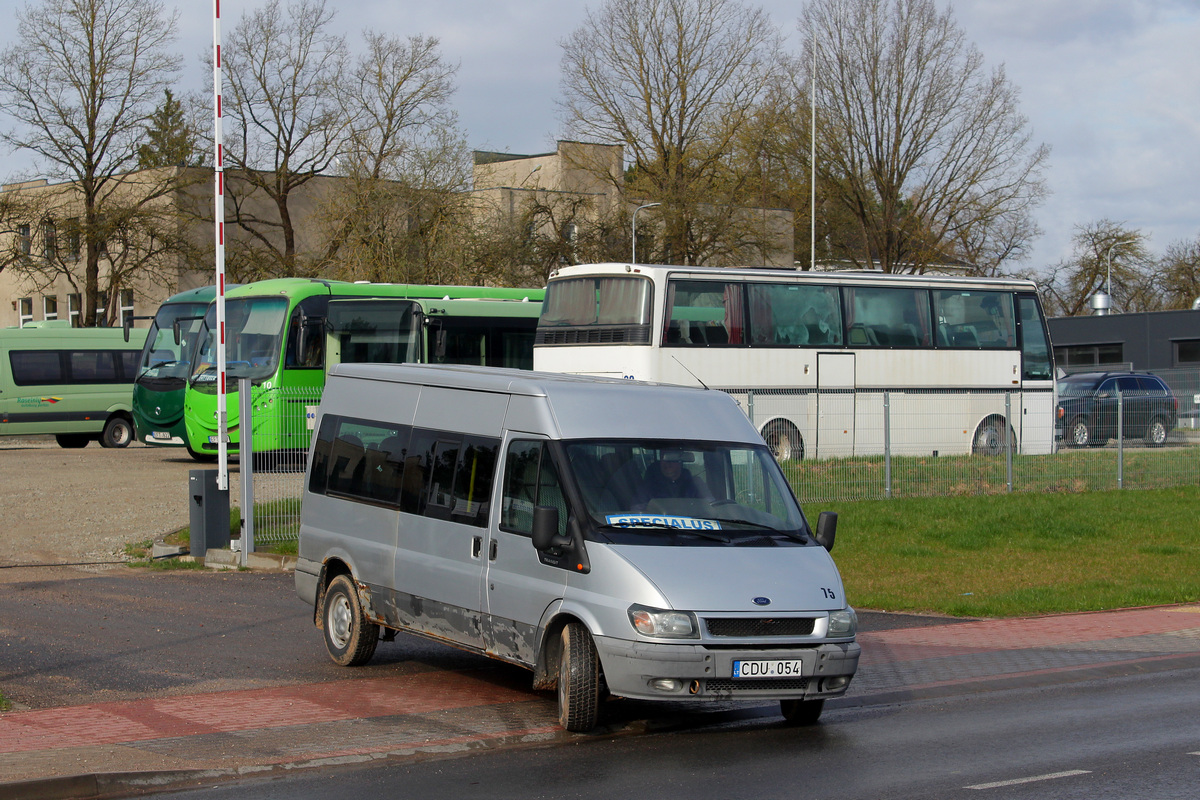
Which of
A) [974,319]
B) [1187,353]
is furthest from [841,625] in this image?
[1187,353]

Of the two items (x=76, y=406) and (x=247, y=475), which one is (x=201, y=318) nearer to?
(x=76, y=406)

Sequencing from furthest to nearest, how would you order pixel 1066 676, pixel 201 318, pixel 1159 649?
pixel 201 318 < pixel 1159 649 < pixel 1066 676

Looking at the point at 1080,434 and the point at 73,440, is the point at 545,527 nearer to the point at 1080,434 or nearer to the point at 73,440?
the point at 1080,434

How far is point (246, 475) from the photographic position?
51.6 ft

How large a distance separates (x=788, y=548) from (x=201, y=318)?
22.9 meters

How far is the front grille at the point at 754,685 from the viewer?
7594mm

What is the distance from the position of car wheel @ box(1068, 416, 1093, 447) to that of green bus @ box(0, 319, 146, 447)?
22731 mm

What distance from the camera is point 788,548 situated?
8.26 m

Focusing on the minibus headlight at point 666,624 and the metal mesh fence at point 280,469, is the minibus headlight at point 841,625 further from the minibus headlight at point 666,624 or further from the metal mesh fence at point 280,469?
the metal mesh fence at point 280,469

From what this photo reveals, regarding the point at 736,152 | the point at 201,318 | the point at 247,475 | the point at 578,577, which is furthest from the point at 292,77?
the point at 578,577

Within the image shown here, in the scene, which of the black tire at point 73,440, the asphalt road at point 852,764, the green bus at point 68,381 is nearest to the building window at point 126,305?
the black tire at point 73,440

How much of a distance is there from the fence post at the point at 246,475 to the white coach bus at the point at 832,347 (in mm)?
8473

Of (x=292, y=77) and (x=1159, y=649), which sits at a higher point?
(x=292, y=77)

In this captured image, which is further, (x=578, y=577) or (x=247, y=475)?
(x=247, y=475)
